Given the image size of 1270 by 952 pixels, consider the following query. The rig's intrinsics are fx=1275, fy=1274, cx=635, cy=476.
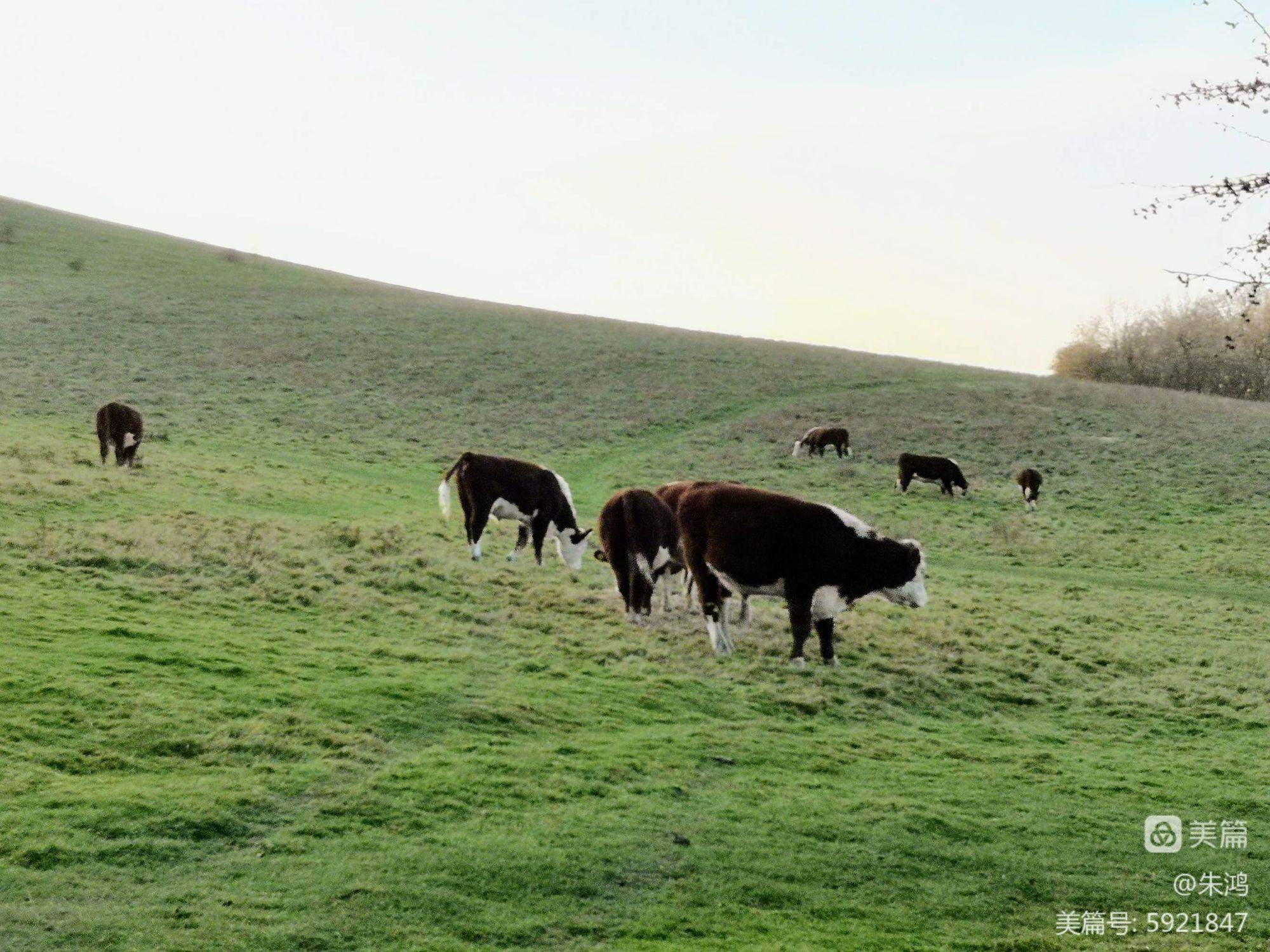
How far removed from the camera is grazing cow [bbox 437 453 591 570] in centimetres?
2294

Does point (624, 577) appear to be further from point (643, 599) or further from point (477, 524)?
point (477, 524)

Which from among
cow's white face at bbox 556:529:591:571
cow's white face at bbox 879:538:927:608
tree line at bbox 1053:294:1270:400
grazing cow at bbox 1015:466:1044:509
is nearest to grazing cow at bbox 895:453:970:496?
grazing cow at bbox 1015:466:1044:509

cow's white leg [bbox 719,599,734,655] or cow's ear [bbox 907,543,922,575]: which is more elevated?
cow's ear [bbox 907,543,922,575]

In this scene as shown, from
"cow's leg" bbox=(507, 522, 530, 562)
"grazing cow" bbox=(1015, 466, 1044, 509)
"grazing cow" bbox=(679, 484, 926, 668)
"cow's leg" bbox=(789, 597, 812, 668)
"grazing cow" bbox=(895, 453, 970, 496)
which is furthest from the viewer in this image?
"grazing cow" bbox=(895, 453, 970, 496)

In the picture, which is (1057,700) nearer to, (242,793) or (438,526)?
(242,793)

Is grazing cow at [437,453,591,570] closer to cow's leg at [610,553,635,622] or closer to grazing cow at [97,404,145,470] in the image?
cow's leg at [610,553,635,622]

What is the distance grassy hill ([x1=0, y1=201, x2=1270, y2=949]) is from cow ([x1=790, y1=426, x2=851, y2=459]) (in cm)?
625

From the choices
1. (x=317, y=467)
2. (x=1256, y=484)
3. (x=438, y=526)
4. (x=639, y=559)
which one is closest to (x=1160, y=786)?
(x=639, y=559)

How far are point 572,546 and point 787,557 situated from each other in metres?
6.77

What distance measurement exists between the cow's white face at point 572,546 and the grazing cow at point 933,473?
18953 millimetres

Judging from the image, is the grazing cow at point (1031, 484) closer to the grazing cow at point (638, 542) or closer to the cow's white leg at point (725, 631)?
the grazing cow at point (638, 542)

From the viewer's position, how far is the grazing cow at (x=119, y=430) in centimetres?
3053

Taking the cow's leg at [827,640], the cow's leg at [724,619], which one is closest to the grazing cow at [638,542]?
the cow's leg at [724,619]

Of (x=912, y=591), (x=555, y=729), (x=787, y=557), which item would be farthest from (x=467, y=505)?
(x=555, y=729)
